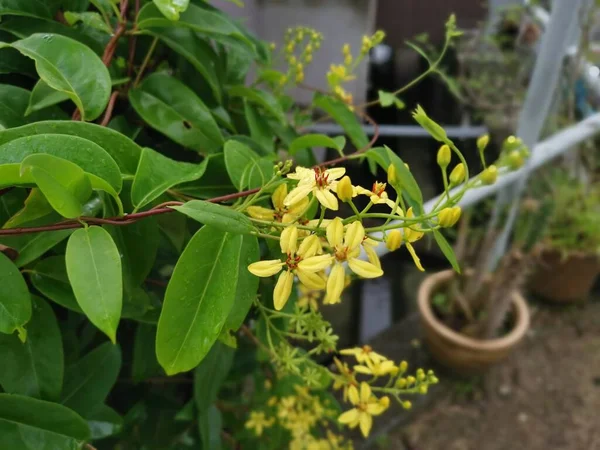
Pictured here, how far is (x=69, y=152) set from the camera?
0.35 metres

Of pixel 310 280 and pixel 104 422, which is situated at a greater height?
pixel 310 280

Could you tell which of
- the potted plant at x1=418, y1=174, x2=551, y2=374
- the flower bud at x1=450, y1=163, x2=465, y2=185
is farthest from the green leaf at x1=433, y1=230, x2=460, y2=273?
the potted plant at x1=418, y1=174, x2=551, y2=374

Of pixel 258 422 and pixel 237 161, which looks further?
pixel 258 422

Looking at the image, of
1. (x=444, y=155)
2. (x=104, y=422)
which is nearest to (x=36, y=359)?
(x=104, y=422)

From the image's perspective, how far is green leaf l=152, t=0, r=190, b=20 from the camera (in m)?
0.42

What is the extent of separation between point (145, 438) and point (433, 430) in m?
0.95

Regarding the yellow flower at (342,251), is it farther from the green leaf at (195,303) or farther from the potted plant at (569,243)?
the potted plant at (569,243)

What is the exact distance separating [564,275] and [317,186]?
5.20ft

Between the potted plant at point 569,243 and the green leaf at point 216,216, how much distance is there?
4.78 ft

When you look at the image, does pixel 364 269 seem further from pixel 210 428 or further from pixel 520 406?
pixel 520 406

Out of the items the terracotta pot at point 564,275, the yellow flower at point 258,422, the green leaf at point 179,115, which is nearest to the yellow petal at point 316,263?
the green leaf at point 179,115

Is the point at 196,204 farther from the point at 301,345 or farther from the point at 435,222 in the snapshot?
the point at 301,345

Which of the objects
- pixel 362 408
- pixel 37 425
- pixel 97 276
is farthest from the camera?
pixel 362 408

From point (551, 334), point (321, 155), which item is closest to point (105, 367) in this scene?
point (321, 155)
